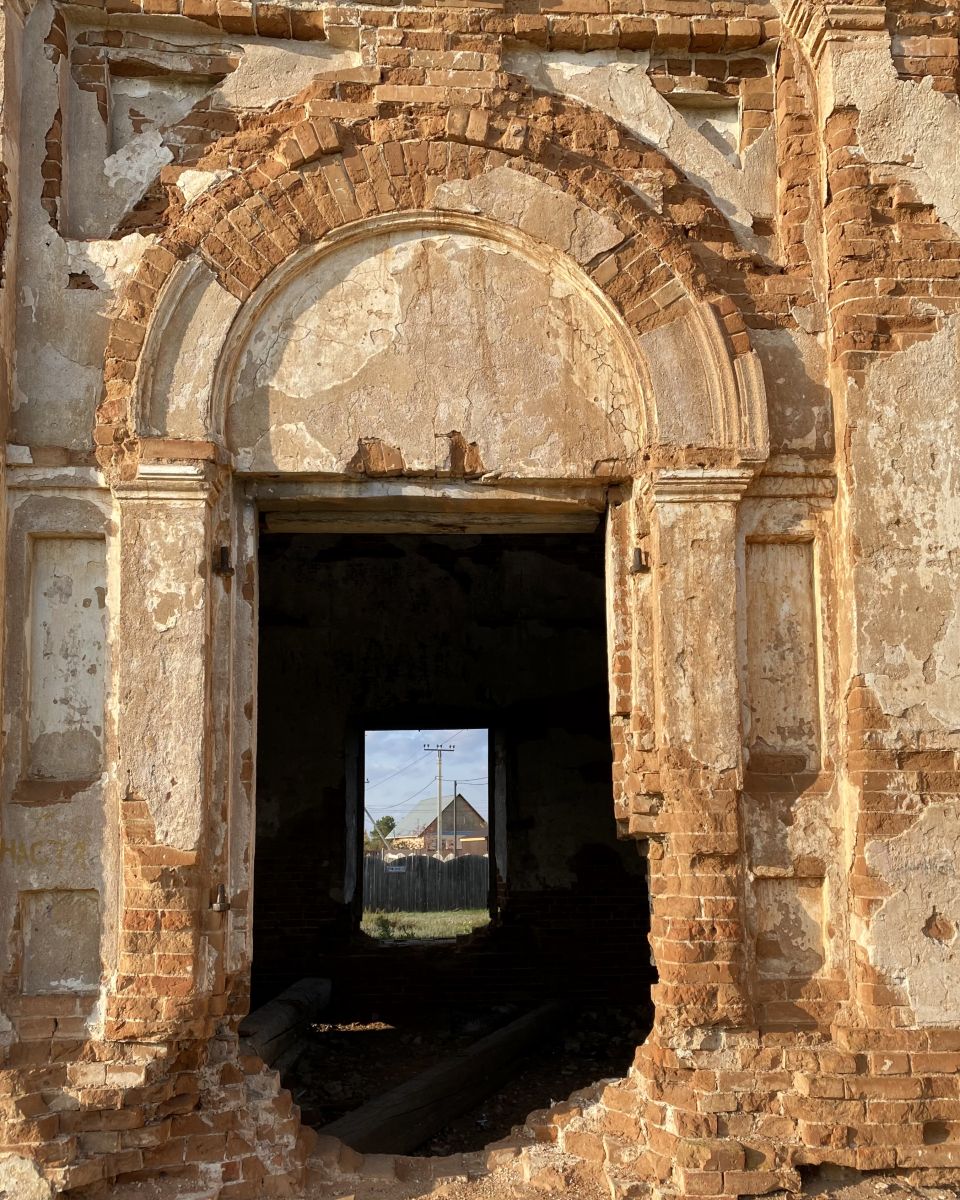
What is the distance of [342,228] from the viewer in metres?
5.05

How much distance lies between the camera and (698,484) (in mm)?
4918

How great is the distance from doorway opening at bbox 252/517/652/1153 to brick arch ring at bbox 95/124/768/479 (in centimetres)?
426

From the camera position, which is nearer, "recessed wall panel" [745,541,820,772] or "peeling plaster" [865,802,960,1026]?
"peeling plaster" [865,802,960,1026]

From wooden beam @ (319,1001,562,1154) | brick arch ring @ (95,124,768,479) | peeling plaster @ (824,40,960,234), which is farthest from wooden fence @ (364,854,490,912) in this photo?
peeling plaster @ (824,40,960,234)

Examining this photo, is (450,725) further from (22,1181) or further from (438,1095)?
(22,1181)

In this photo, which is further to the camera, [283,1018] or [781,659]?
[283,1018]

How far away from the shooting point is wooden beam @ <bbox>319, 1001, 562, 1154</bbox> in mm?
5953

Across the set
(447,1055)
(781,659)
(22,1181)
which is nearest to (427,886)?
(447,1055)

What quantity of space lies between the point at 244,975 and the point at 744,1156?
6.79ft

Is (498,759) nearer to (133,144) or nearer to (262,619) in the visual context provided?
(262,619)

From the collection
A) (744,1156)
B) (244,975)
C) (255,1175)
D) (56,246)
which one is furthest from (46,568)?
(744,1156)

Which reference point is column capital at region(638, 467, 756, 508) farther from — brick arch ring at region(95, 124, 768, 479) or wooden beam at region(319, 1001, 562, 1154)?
wooden beam at region(319, 1001, 562, 1154)

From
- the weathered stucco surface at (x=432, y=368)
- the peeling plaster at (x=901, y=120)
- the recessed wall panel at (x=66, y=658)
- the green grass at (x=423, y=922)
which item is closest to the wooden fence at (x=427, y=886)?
the green grass at (x=423, y=922)

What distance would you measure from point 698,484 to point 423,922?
1566 centimetres
